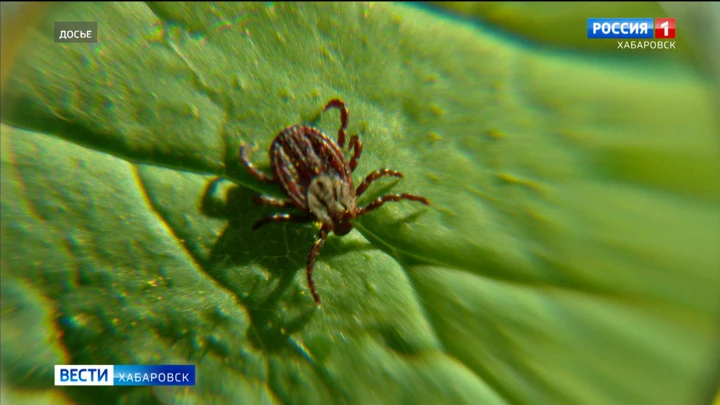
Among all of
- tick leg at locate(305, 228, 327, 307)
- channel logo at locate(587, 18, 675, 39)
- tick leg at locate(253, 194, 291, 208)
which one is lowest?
tick leg at locate(305, 228, 327, 307)

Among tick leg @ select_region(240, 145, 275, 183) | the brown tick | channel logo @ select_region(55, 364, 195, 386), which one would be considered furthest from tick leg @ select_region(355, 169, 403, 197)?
channel logo @ select_region(55, 364, 195, 386)

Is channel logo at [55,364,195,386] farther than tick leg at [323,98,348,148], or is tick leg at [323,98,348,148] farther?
tick leg at [323,98,348,148]

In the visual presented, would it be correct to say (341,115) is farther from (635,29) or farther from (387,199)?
(635,29)

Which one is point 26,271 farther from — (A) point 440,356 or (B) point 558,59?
(B) point 558,59

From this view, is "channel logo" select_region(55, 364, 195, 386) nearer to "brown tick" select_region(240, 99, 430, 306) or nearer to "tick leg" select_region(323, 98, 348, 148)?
"brown tick" select_region(240, 99, 430, 306)

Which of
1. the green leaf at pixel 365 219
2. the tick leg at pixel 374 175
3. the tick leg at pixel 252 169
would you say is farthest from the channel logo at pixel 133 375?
the tick leg at pixel 374 175

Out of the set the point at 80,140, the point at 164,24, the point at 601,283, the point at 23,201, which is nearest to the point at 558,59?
the point at 601,283

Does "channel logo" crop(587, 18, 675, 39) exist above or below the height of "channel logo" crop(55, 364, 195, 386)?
above
